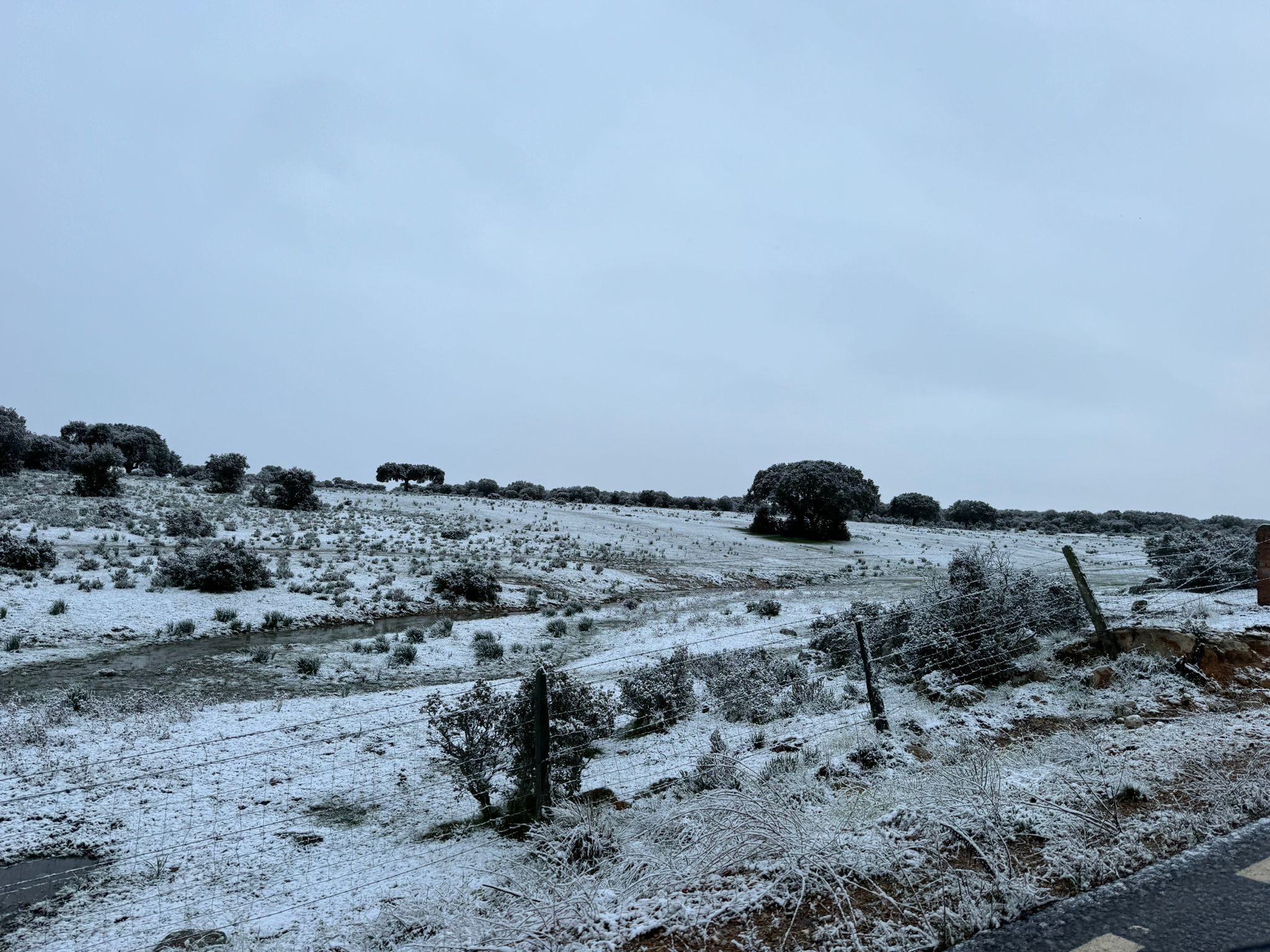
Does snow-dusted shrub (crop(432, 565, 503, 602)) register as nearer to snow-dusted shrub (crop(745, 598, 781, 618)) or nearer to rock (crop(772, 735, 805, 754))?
snow-dusted shrub (crop(745, 598, 781, 618))

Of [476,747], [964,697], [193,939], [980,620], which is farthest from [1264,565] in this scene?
[193,939]

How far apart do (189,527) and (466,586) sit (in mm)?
14052

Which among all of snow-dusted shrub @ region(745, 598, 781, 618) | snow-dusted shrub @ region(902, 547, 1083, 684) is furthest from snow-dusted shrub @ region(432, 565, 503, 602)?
snow-dusted shrub @ region(902, 547, 1083, 684)

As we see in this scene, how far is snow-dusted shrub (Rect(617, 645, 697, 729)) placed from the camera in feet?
35.4

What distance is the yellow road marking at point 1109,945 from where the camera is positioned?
3.46 meters

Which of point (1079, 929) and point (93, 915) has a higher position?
point (1079, 929)

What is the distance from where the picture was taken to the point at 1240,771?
5809 mm

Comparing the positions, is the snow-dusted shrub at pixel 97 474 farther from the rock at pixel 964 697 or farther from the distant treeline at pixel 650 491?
the rock at pixel 964 697

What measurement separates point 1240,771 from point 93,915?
9.32 metres

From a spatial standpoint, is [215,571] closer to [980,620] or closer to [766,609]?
[766,609]

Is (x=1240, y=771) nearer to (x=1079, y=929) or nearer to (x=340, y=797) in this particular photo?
(x=1079, y=929)

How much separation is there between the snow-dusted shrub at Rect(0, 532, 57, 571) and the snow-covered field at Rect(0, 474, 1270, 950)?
2.40m

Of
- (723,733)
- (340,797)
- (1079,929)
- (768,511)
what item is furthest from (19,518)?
(768,511)

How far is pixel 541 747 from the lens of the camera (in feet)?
21.6
